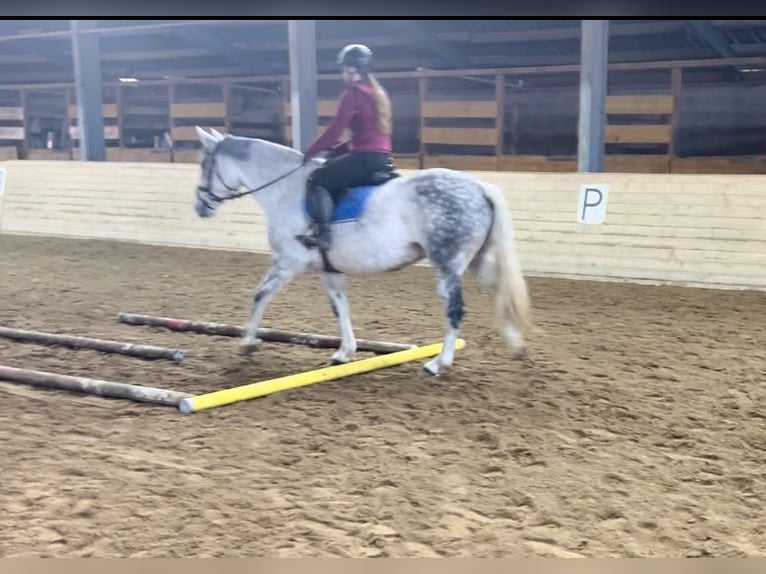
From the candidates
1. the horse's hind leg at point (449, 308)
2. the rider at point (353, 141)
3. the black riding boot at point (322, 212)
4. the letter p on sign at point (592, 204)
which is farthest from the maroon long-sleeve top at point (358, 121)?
the letter p on sign at point (592, 204)

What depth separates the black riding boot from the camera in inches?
126

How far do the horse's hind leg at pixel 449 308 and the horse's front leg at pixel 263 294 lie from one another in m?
0.65

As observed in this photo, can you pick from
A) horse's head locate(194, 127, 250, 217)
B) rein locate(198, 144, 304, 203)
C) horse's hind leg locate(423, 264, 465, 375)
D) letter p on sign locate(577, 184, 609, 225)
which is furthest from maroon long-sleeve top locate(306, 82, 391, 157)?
→ letter p on sign locate(577, 184, 609, 225)

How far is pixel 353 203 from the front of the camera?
316cm

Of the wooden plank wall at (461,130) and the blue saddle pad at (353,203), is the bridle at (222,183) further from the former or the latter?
the blue saddle pad at (353,203)

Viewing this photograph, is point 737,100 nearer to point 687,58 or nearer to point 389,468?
point 687,58

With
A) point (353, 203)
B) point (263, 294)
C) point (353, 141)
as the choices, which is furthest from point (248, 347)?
point (353, 141)

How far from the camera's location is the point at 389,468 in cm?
230

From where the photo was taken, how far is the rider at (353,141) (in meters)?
3.02

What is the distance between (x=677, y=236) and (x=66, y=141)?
11.9 feet

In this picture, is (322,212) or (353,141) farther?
(322,212)

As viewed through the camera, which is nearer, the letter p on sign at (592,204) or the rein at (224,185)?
the rein at (224,185)

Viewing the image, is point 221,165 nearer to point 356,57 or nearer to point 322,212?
point 322,212

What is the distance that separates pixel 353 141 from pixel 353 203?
0.26m
